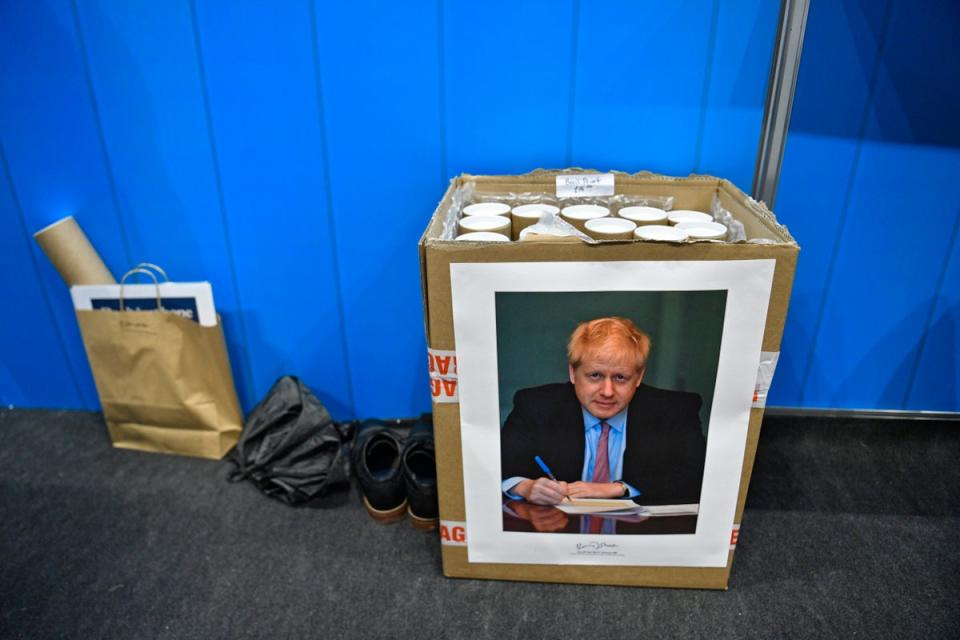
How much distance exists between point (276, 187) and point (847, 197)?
1086 mm

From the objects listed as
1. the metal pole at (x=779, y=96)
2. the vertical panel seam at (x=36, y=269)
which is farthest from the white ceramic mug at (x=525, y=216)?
the vertical panel seam at (x=36, y=269)

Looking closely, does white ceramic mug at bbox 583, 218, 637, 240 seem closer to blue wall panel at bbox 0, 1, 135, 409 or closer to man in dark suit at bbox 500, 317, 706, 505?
man in dark suit at bbox 500, 317, 706, 505

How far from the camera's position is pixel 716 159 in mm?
1163

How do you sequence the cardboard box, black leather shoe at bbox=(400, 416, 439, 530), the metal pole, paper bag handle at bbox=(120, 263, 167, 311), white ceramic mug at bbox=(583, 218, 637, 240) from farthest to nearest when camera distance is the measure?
paper bag handle at bbox=(120, 263, 167, 311) → black leather shoe at bbox=(400, 416, 439, 530) → the metal pole → white ceramic mug at bbox=(583, 218, 637, 240) → the cardboard box

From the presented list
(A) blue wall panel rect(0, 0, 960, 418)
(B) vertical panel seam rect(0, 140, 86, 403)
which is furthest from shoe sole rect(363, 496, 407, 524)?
(B) vertical panel seam rect(0, 140, 86, 403)

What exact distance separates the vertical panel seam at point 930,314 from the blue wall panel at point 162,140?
1416mm

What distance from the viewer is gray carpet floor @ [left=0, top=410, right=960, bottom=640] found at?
0.99 m

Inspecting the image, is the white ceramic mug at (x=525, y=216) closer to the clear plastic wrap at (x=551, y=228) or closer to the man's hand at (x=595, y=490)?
the clear plastic wrap at (x=551, y=228)

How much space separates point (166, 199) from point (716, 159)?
107cm

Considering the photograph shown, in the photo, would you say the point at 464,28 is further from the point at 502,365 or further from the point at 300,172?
the point at 502,365

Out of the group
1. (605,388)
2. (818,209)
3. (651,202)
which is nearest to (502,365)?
(605,388)

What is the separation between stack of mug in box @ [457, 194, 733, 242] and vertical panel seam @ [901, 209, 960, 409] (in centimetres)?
51

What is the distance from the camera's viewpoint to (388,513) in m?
1.19

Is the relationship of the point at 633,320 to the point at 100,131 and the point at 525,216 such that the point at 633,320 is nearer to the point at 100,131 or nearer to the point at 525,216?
the point at 525,216
